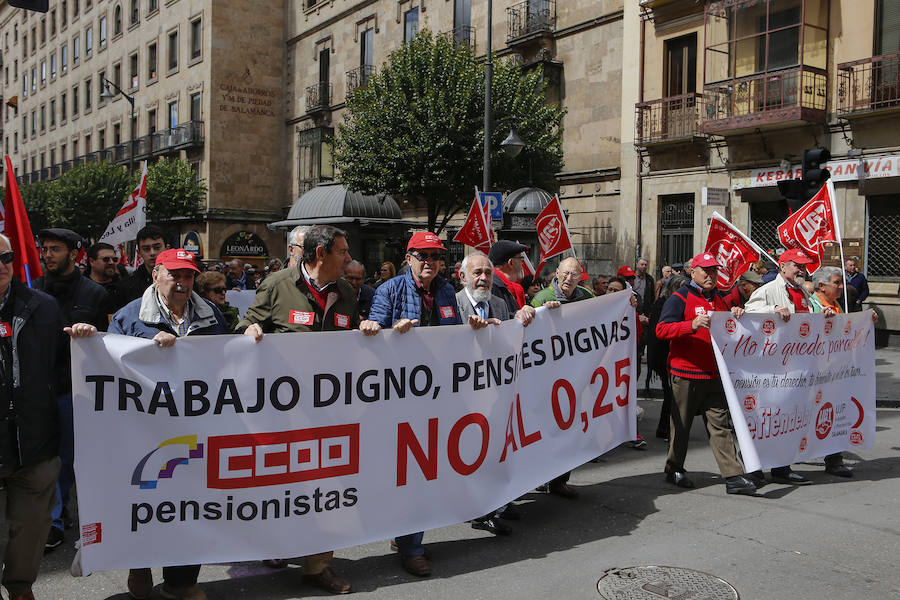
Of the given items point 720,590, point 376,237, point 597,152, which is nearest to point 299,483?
point 720,590

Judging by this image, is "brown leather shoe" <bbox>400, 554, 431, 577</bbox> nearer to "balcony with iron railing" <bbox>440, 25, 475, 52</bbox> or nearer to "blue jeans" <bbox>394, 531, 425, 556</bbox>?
"blue jeans" <bbox>394, 531, 425, 556</bbox>

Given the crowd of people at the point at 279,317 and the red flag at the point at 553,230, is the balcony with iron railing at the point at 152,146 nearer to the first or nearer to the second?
the red flag at the point at 553,230

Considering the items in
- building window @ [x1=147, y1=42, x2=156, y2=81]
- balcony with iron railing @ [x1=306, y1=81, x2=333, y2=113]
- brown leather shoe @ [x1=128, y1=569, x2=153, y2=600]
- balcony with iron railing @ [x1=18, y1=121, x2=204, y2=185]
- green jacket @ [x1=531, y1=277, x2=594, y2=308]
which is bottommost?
brown leather shoe @ [x1=128, y1=569, x2=153, y2=600]

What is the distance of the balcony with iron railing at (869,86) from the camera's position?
53.3 ft

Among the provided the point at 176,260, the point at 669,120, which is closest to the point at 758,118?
the point at 669,120

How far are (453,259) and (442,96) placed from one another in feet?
28.8

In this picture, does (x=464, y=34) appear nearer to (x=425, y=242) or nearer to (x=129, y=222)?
(x=129, y=222)

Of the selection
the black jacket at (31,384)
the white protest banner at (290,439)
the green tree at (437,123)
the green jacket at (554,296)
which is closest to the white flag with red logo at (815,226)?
the green jacket at (554,296)

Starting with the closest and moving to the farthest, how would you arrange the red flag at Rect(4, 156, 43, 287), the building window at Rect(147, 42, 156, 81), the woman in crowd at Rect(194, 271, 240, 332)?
the red flag at Rect(4, 156, 43, 287), the woman in crowd at Rect(194, 271, 240, 332), the building window at Rect(147, 42, 156, 81)

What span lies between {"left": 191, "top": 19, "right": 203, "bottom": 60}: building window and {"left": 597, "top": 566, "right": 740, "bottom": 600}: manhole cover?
128 feet

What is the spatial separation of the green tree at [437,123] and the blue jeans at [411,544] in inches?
634

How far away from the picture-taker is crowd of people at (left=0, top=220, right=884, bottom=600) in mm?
3680

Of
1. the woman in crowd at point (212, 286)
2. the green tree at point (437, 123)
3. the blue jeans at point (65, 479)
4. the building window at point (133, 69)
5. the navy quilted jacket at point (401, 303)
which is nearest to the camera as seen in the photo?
the navy quilted jacket at point (401, 303)

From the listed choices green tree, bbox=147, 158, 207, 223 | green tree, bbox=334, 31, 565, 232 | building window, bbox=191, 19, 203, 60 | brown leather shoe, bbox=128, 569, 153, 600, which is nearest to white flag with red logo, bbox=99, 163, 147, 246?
brown leather shoe, bbox=128, 569, 153, 600
